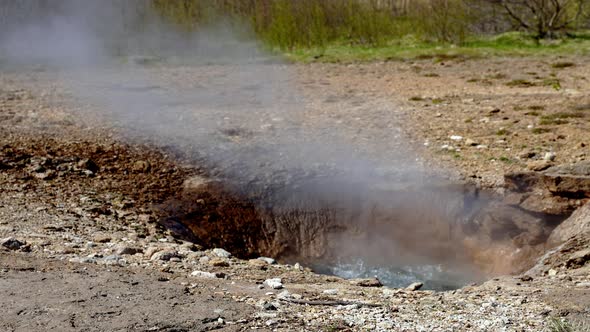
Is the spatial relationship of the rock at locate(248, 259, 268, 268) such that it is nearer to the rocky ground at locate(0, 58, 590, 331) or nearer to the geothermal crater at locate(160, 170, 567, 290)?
the rocky ground at locate(0, 58, 590, 331)

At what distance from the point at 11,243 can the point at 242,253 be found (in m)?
1.50

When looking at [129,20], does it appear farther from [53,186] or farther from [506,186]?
[506,186]

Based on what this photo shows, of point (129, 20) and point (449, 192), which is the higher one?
A: point (129, 20)

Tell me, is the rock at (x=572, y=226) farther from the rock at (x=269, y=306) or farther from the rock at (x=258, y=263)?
the rock at (x=269, y=306)

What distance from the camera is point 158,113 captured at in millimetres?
7012

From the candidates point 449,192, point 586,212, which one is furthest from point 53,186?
point 586,212

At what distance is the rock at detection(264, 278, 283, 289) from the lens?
138 inches

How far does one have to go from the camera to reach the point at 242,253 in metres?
4.99

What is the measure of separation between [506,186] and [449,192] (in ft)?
1.18

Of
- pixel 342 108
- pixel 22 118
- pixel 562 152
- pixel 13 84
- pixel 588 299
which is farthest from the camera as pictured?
pixel 13 84

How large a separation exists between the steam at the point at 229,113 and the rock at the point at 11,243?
1.82 metres

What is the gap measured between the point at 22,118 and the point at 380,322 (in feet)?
14.6

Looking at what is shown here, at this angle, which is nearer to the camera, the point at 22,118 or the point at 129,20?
the point at 22,118

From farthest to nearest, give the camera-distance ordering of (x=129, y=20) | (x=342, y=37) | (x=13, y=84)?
(x=342, y=37) < (x=129, y=20) < (x=13, y=84)
